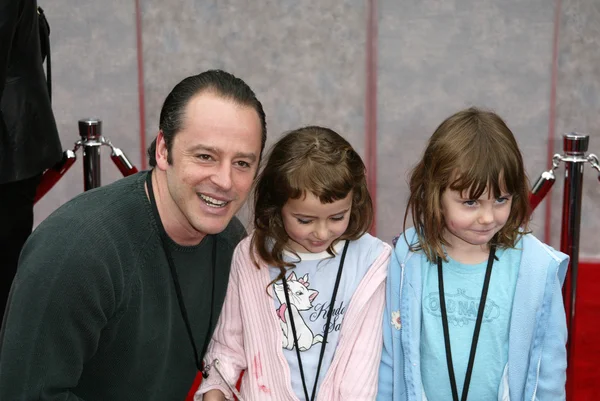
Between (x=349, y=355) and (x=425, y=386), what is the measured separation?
216 millimetres

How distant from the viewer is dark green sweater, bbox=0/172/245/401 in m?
1.97

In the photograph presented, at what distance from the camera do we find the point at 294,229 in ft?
7.38

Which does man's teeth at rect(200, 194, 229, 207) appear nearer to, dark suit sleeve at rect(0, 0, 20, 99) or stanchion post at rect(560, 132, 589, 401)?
dark suit sleeve at rect(0, 0, 20, 99)

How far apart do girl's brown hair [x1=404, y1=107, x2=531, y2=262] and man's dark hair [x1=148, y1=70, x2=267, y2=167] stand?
459 mm

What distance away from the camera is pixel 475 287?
7.27ft

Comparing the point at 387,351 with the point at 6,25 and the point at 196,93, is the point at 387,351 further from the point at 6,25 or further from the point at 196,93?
the point at 6,25

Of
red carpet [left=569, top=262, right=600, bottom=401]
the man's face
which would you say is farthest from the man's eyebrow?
red carpet [left=569, top=262, right=600, bottom=401]

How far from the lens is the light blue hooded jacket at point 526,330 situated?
2.16 meters

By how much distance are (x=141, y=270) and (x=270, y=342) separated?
0.41 metres

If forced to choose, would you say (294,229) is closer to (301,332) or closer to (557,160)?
(301,332)

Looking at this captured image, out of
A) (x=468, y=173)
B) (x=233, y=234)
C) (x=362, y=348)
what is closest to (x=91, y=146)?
(x=233, y=234)

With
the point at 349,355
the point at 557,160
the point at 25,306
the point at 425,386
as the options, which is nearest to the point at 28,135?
the point at 25,306

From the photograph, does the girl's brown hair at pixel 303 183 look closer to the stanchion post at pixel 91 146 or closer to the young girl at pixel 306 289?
the young girl at pixel 306 289

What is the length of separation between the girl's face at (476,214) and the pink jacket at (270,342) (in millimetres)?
247
